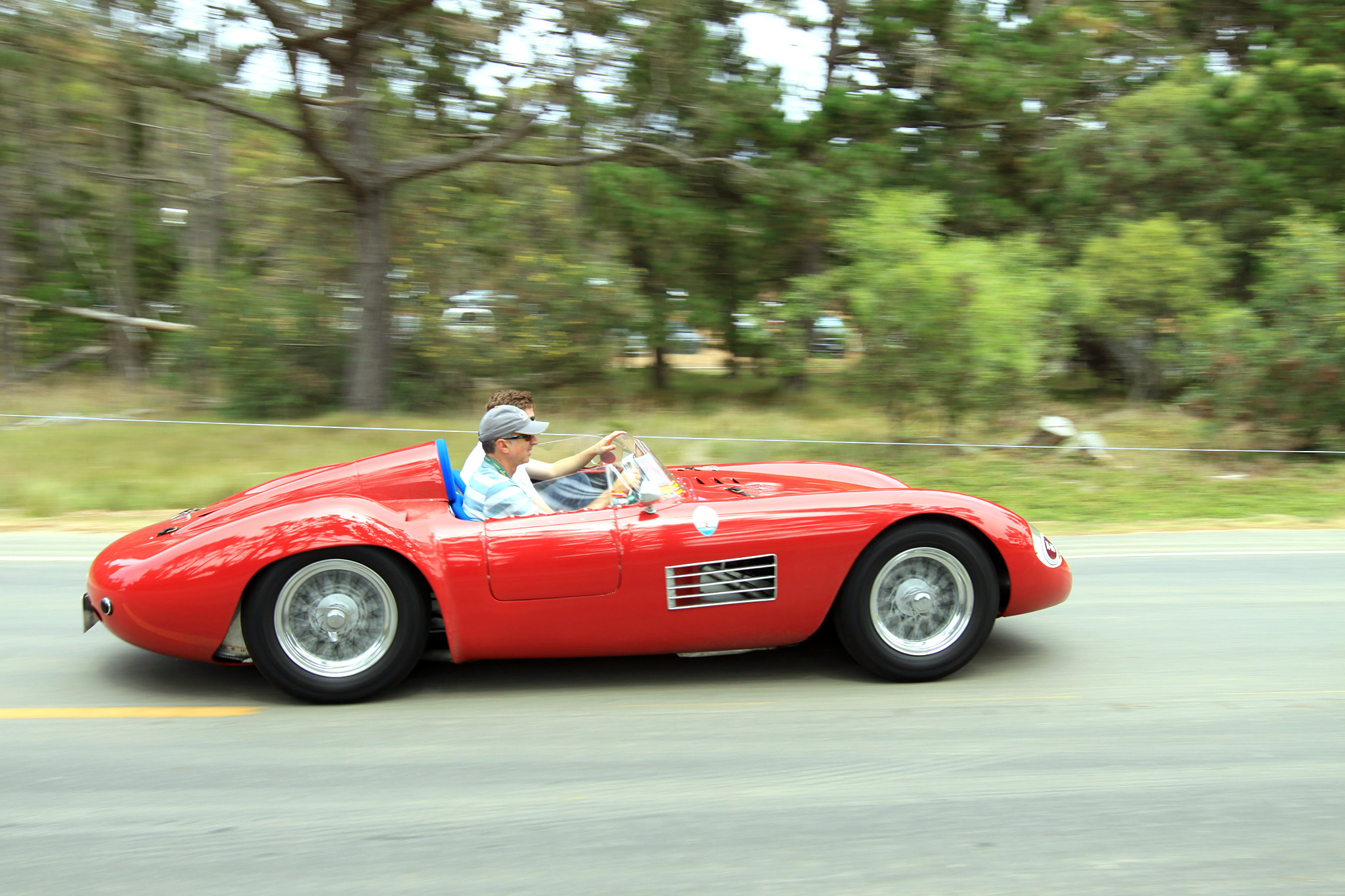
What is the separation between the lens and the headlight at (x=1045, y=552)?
13.9ft

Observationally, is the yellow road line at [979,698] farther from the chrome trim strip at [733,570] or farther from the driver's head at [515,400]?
the driver's head at [515,400]

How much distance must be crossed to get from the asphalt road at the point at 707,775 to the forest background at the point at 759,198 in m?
7.56

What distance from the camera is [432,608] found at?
403 centimetres

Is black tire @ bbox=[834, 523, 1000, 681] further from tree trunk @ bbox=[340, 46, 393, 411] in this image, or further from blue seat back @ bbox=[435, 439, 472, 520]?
tree trunk @ bbox=[340, 46, 393, 411]

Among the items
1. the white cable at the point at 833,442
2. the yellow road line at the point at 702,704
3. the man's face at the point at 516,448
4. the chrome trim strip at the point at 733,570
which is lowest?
the yellow road line at the point at 702,704

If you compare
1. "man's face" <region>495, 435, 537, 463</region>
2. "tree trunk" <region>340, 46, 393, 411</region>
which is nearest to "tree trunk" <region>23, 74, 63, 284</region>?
"tree trunk" <region>340, 46, 393, 411</region>

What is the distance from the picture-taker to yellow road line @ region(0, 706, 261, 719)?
12.7 ft

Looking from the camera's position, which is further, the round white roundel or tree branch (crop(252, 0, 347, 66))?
tree branch (crop(252, 0, 347, 66))

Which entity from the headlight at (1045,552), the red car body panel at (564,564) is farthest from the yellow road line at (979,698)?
the headlight at (1045,552)

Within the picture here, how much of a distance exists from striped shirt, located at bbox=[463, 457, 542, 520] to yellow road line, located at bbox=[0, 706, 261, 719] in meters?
1.09

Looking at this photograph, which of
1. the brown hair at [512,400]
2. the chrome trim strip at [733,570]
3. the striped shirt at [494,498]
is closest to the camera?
the chrome trim strip at [733,570]

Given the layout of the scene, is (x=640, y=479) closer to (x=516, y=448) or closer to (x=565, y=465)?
(x=516, y=448)

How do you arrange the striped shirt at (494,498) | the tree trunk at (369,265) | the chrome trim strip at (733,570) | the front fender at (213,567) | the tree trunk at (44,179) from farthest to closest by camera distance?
the tree trunk at (44,179) < the tree trunk at (369,265) < the striped shirt at (494,498) < the chrome trim strip at (733,570) < the front fender at (213,567)

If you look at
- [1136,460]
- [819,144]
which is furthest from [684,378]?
[1136,460]
